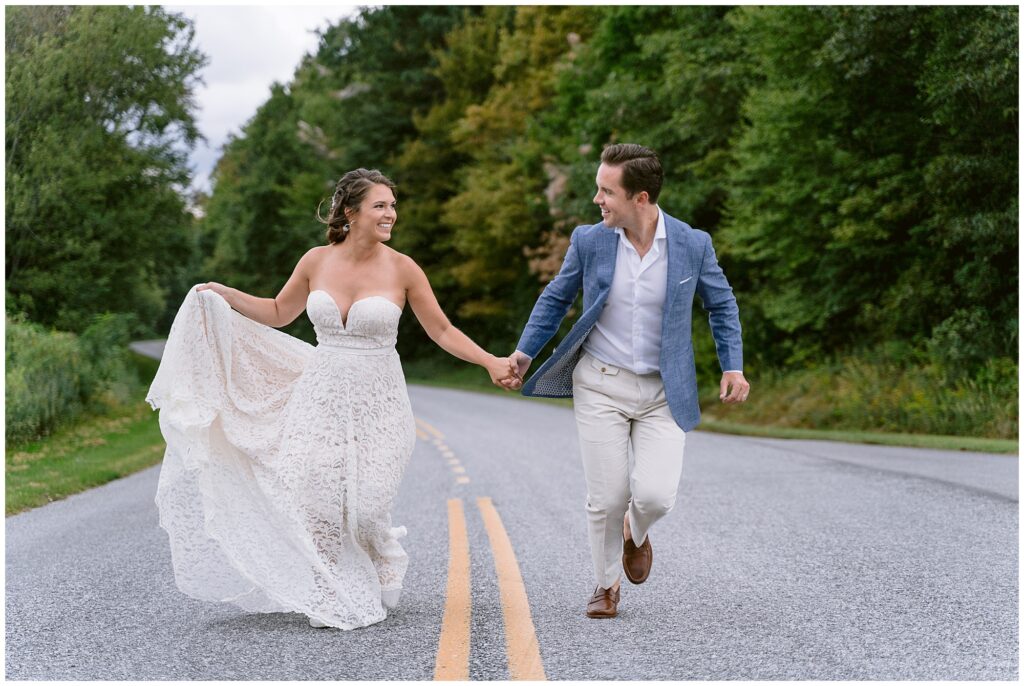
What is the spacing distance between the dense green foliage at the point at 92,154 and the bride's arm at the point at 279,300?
1712cm


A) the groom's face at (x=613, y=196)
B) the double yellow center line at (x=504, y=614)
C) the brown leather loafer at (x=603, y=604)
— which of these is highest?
the groom's face at (x=613, y=196)

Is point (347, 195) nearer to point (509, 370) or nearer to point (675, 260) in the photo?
point (509, 370)

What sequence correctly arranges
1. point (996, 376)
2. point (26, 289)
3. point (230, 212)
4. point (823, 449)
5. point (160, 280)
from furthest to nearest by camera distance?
point (230, 212) → point (160, 280) → point (26, 289) → point (996, 376) → point (823, 449)

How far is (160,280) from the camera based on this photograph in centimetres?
3319

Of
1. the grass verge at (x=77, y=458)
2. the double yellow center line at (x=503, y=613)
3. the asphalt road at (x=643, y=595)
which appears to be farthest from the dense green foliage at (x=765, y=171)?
the double yellow center line at (x=503, y=613)

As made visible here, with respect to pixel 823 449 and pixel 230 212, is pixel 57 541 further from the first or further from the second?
pixel 230 212

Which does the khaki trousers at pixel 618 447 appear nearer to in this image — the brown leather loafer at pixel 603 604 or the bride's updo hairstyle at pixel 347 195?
the brown leather loafer at pixel 603 604

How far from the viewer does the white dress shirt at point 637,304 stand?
545 centimetres

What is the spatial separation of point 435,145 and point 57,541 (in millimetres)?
42589

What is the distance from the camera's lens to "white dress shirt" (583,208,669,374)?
17.9 ft

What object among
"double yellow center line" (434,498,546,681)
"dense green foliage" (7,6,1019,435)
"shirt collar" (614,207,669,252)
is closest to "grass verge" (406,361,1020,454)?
"dense green foliage" (7,6,1019,435)

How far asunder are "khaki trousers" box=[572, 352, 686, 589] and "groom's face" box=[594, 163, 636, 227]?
746 millimetres

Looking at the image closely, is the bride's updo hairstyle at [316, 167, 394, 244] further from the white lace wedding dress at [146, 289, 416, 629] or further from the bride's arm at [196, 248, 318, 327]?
the white lace wedding dress at [146, 289, 416, 629]

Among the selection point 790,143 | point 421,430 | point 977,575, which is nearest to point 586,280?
point 977,575
